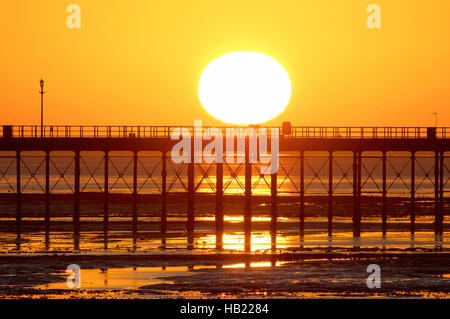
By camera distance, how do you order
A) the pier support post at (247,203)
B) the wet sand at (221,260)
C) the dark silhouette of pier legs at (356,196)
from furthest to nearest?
the dark silhouette of pier legs at (356,196)
the pier support post at (247,203)
the wet sand at (221,260)

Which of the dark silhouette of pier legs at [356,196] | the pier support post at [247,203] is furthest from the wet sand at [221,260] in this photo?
the dark silhouette of pier legs at [356,196]

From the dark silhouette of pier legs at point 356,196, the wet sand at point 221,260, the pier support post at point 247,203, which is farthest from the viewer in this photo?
the dark silhouette of pier legs at point 356,196

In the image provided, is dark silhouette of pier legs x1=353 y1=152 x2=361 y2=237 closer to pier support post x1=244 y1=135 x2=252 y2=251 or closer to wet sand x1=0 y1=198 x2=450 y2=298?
wet sand x1=0 y1=198 x2=450 y2=298

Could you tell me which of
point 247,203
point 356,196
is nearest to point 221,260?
point 247,203

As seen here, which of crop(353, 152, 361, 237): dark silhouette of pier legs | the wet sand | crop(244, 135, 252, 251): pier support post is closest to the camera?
the wet sand

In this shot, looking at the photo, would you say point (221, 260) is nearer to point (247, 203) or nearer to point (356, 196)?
point (247, 203)

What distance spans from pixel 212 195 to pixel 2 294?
59.2 meters

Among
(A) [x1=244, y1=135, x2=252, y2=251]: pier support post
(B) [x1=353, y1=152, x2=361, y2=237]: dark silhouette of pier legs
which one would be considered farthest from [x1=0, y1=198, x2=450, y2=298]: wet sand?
(B) [x1=353, y1=152, x2=361, y2=237]: dark silhouette of pier legs

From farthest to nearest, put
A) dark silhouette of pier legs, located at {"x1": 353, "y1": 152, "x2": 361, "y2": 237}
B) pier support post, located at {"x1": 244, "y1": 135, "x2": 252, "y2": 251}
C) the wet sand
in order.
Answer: dark silhouette of pier legs, located at {"x1": 353, "y1": 152, "x2": 361, "y2": 237}, pier support post, located at {"x1": 244, "y1": 135, "x2": 252, "y2": 251}, the wet sand

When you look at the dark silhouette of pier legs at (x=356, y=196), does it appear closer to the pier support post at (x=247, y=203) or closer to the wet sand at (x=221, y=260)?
the wet sand at (x=221, y=260)

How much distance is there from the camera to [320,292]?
36.2 meters

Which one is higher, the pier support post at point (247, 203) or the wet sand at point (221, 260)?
the pier support post at point (247, 203)

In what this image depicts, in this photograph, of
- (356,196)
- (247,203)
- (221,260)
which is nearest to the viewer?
(221,260)

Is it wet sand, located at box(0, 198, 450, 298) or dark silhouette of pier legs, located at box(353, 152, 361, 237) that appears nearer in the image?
wet sand, located at box(0, 198, 450, 298)
